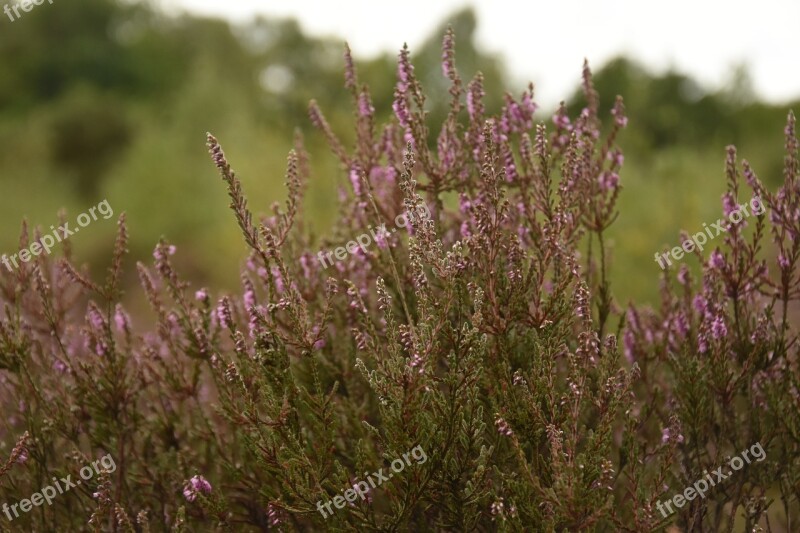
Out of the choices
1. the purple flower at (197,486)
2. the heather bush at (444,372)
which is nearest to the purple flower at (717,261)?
the heather bush at (444,372)

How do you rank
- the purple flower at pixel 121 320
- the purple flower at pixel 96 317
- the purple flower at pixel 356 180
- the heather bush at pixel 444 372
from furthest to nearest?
the purple flower at pixel 121 320
the purple flower at pixel 96 317
the purple flower at pixel 356 180
the heather bush at pixel 444 372

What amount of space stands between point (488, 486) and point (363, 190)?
1467mm

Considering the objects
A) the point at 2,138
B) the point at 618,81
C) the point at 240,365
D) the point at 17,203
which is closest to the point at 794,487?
the point at 240,365

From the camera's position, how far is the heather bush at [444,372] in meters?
2.48

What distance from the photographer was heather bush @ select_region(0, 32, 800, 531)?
8.13 ft

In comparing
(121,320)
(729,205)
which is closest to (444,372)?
(729,205)

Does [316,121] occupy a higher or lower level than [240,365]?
higher

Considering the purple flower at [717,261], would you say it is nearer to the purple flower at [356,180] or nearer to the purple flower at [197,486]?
the purple flower at [356,180]

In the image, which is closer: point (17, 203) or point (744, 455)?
point (744, 455)

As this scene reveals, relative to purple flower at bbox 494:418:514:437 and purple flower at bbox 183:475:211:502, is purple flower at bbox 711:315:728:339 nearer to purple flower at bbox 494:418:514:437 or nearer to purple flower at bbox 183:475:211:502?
purple flower at bbox 494:418:514:437

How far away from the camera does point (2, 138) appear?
982 inches

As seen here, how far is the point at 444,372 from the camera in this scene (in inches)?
131

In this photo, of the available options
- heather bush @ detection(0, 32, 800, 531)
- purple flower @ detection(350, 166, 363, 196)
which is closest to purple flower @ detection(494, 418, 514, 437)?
heather bush @ detection(0, 32, 800, 531)

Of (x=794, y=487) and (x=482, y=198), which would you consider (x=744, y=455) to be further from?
(x=482, y=198)
